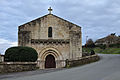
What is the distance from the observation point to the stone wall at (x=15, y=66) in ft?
40.1

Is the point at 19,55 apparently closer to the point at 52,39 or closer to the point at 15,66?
the point at 15,66

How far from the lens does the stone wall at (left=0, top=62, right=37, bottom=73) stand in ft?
40.1

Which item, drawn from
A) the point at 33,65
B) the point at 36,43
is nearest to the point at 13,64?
the point at 33,65

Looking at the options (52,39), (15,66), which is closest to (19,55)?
(15,66)

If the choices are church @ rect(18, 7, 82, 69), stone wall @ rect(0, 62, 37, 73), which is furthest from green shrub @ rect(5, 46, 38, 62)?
church @ rect(18, 7, 82, 69)

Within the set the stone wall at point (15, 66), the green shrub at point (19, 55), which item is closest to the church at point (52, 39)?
the green shrub at point (19, 55)

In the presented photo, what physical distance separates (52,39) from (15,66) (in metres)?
8.78

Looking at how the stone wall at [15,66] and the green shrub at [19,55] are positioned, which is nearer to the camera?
the stone wall at [15,66]

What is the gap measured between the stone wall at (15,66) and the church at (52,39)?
23.2 ft

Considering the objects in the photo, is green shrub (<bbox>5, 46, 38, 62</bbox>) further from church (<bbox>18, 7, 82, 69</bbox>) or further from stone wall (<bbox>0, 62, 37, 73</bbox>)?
church (<bbox>18, 7, 82, 69</bbox>)

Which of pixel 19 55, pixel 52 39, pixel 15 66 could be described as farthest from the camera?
pixel 52 39

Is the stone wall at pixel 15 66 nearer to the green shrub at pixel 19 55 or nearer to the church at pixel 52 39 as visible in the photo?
the green shrub at pixel 19 55

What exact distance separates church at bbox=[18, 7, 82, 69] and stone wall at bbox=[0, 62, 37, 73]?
709 centimetres

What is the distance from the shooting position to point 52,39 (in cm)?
2070
